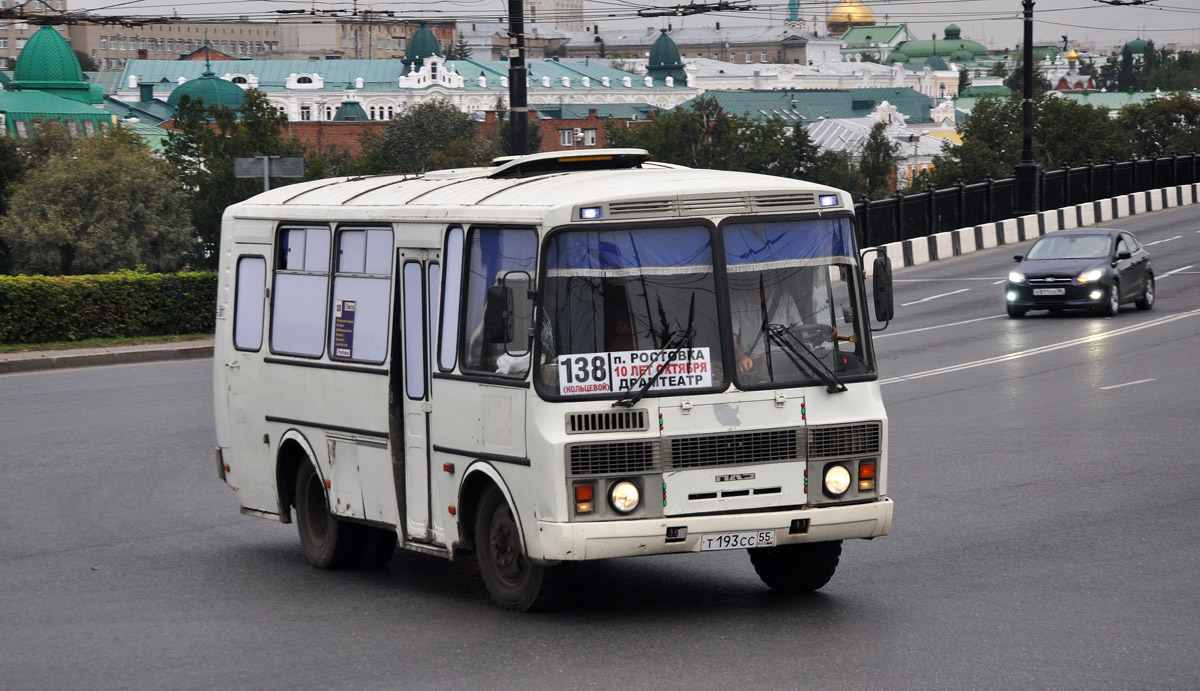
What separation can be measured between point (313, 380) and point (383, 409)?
34.0 inches

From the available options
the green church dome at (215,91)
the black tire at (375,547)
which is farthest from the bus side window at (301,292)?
the green church dome at (215,91)

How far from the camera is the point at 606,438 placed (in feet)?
25.8

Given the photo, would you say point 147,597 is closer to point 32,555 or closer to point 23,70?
point 32,555

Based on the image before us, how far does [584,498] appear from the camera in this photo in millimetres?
7836

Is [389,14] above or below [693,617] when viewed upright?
above

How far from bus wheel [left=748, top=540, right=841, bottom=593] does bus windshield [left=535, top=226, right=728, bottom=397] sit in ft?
3.85

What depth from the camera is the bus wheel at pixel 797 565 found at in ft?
28.2

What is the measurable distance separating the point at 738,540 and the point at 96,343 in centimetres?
1738

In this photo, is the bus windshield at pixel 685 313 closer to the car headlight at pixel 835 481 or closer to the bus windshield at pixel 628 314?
the bus windshield at pixel 628 314

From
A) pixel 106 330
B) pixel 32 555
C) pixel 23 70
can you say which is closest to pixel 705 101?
pixel 23 70

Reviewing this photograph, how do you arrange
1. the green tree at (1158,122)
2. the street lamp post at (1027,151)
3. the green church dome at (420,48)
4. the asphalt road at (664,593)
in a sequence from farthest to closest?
1. the green church dome at (420,48)
2. the green tree at (1158,122)
3. the street lamp post at (1027,151)
4. the asphalt road at (664,593)

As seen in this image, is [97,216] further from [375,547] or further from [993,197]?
[375,547]

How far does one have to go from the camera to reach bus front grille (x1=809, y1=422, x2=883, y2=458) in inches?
321

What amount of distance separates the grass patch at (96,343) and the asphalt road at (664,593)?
688cm
